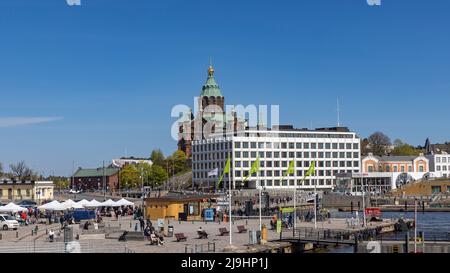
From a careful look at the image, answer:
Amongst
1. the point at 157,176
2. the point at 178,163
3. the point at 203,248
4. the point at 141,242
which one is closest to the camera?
the point at 203,248

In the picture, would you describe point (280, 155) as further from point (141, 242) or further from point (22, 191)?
point (141, 242)

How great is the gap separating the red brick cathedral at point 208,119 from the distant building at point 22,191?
46389mm

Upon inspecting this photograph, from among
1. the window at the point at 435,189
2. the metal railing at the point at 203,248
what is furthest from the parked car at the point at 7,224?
the window at the point at 435,189

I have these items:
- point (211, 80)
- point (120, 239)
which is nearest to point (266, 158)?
point (211, 80)

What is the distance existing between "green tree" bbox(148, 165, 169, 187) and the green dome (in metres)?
23.2

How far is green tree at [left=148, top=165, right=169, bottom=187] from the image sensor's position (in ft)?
551

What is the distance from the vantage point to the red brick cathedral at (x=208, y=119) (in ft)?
511

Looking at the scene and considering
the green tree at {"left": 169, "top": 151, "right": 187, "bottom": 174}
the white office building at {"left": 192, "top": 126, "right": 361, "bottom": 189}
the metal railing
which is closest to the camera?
the metal railing

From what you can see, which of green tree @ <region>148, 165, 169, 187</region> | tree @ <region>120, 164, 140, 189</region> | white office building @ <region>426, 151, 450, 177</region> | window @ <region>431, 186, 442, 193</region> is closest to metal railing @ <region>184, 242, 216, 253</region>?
window @ <region>431, 186, 442, 193</region>

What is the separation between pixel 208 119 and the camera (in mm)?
164000

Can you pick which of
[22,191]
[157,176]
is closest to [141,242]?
[22,191]

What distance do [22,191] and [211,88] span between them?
76.1m

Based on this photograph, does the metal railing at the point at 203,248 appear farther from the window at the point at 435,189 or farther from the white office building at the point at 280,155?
the window at the point at 435,189

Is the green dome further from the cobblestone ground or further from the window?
the cobblestone ground
